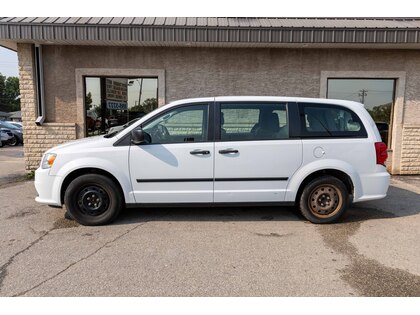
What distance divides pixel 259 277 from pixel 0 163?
1024 centimetres

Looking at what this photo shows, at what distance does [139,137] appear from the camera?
4.06 meters

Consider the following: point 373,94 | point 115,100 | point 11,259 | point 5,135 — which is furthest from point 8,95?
point 11,259

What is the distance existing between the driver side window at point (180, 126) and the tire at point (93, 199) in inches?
35.7

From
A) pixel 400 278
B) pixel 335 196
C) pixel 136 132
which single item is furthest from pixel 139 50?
pixel 400 278

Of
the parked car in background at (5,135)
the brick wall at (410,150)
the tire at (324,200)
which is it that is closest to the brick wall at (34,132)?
the tire at (324,200)

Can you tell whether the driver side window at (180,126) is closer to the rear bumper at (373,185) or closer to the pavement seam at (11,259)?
the pavement seam at (11,259)

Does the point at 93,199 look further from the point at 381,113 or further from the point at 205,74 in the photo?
the point at 381,113

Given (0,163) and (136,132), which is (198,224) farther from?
(0,163)

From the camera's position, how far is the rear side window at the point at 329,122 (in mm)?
4352

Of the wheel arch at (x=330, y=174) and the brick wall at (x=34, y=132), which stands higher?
the brick wall at (x=34, y=132)

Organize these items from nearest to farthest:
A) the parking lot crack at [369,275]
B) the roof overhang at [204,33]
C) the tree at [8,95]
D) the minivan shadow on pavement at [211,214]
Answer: the parking lot crack at [369,275] < the minivan shadow on pavement at [211,214] < the roof overhang at [204,33] < the tree at [8,95]

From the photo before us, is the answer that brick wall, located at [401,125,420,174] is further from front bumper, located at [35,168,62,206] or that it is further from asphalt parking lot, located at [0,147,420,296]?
front bumper, located at [35,168,62,206]

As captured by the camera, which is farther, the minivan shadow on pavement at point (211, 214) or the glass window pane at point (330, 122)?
the minivan shadow on pavement at point (211, 214)

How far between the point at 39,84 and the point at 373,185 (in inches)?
302
